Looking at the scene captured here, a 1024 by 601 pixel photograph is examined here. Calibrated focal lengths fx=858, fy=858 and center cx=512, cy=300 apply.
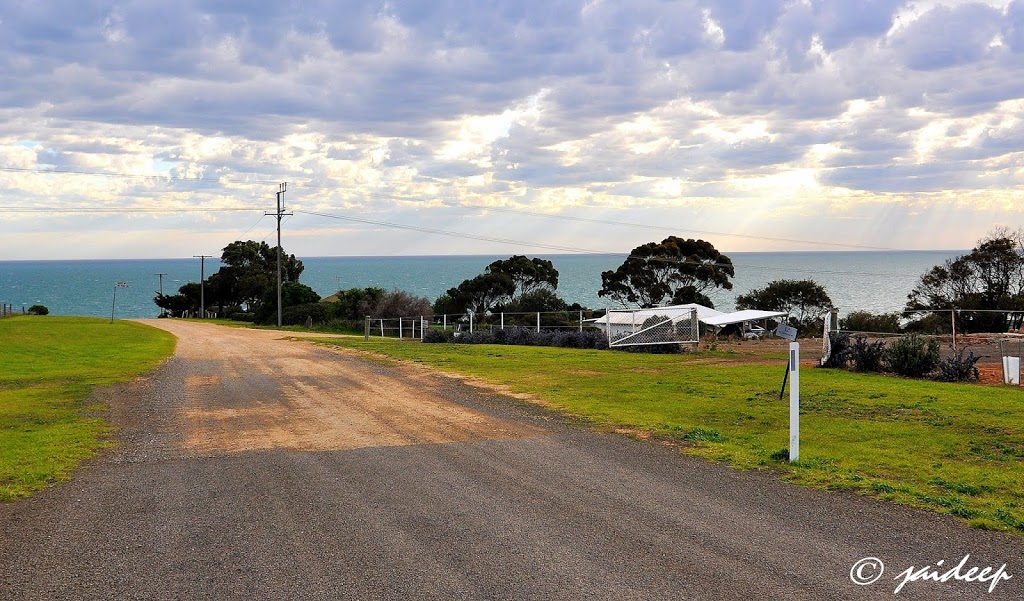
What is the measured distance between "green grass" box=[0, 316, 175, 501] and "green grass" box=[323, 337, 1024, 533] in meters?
6.67

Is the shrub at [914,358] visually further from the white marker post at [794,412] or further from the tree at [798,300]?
the tree at [798,300]

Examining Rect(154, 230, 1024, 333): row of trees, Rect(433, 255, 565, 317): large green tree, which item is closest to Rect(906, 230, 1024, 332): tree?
Rect(154, 230, 1024, 333): row of trees

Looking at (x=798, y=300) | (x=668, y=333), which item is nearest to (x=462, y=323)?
(x=668, y=333)

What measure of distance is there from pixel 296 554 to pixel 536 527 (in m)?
1.80

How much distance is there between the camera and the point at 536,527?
21.7 feet

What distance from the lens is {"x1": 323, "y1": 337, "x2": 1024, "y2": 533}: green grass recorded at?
807 centimetres

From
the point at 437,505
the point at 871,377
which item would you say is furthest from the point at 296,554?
the point at 871,377

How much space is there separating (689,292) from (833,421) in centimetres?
5465

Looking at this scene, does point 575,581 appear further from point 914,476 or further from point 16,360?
point 16,360

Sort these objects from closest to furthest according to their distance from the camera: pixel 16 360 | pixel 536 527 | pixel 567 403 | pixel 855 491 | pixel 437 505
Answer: pixel 536 527 < pixel 437 505 < pixel 855 491 < pixel 567 403 < pixel 16 360

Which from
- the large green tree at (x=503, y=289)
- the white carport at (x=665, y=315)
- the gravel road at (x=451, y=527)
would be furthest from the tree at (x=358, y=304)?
the gravel road at (x=451, y=527)

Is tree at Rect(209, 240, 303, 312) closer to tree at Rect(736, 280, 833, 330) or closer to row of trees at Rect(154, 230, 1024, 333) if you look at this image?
row of trees at Rect(154, 230, 1024, 333)

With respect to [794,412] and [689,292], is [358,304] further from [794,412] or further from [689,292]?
[794,412]

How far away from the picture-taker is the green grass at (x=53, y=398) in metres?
9.14
